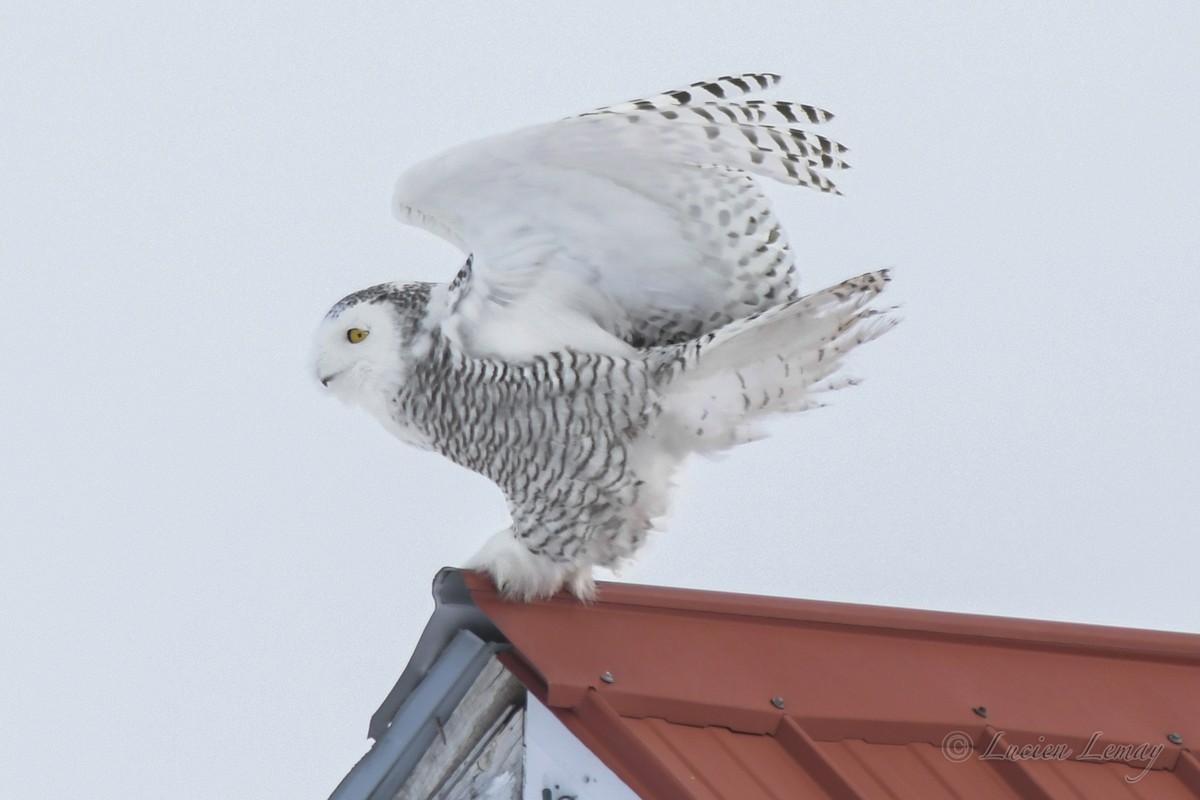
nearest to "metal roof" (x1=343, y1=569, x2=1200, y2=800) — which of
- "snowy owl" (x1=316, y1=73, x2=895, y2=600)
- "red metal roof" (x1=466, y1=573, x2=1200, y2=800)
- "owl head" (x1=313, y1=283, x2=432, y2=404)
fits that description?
"red metal roof" (x1=466, y1=573, x2=1200, y2=800)

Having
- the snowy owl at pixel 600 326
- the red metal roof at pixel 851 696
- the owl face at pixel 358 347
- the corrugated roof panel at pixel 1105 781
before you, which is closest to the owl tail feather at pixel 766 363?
the snowy owl at pixel 600 326

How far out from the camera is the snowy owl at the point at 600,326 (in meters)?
3.39

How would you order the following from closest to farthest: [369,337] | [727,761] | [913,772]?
[727,761] → [913,772] → [369,337]

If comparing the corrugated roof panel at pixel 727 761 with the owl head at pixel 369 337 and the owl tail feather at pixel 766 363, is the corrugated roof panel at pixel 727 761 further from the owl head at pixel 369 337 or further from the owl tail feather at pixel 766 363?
the owl head at pixel 369 337

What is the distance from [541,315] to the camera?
357 centimetres

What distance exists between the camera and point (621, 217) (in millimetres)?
3461

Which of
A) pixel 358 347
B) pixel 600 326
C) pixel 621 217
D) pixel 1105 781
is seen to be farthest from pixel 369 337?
pixel 1105 781

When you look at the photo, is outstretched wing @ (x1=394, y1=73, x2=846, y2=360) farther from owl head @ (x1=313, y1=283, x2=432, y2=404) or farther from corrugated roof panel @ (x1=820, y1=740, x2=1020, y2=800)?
corrugated roof panel @ (x1=820, y1=740, x2=1020, y2=800)

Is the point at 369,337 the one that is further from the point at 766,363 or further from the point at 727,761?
the point at 727,761

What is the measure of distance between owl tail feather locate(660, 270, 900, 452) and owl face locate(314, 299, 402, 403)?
0.63 m

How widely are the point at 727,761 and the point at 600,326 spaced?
1.05 m

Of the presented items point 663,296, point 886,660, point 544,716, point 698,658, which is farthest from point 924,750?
point 663,296

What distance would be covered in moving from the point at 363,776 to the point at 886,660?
→ 1.15 m

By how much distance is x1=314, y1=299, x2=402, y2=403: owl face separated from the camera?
A: 3637 millimetres
